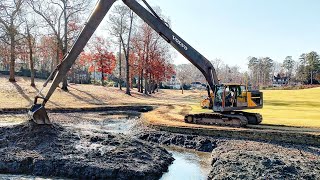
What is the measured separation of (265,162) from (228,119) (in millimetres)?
7460

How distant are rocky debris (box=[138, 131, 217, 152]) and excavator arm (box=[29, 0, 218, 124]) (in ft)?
12.4

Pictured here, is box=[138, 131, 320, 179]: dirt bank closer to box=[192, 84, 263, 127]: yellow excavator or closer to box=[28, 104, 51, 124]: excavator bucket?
box=[192, 84, 263, 127]: yellow excavator

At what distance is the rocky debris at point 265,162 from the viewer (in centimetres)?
1039

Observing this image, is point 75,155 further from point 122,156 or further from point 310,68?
point 310,68

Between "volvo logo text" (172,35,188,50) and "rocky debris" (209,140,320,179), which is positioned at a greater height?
"volvo logo text" (172,35,188,50)

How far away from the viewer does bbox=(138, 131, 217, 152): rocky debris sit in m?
15.9

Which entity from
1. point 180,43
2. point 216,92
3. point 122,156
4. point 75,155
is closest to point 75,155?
point 75,155

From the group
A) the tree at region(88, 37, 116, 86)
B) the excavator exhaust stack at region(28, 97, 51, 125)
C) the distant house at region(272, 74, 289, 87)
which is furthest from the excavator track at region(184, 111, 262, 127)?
the distant house at region(272, 74, 289, 87)

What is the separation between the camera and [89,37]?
1559cm

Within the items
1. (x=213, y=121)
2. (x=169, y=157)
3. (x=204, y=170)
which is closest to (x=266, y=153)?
(x=204, y=170)

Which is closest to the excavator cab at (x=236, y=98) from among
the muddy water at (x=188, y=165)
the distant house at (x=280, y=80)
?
the muddy water at (x=188, y=165)

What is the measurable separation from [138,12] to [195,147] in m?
7.42

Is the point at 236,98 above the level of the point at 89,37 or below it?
below

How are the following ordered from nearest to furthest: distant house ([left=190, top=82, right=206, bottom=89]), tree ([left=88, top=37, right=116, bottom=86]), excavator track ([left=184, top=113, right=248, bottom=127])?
excavator track ([left=184, top=113, right=248, bottom=127]) → tree ([left=88, top=37, right=116, bottom=86]) → distant house ([left=190, top=82, right=206, bottom=89])
